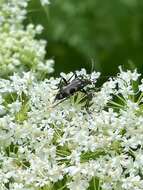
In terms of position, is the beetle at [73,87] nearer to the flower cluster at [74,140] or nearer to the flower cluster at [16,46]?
the flower cluster at [74,140]

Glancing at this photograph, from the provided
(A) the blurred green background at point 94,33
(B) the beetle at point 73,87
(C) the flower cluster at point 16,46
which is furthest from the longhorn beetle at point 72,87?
(A) the blurred green background at point 94,33

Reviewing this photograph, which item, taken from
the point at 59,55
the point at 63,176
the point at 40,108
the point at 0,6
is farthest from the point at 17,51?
the point at 59,55

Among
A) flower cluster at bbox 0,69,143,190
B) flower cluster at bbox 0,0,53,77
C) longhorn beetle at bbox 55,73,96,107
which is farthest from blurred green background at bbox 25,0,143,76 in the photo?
flower cluster at bbox 0,69,143,190

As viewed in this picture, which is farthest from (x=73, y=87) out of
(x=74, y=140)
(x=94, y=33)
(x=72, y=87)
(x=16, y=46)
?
(x=94, y=33)

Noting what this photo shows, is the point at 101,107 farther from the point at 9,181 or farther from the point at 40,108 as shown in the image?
the point at 9,181

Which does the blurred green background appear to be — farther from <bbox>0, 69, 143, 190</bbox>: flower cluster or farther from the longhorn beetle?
<bbox>0, 69, 143, 190</bbox>: flower cluster
